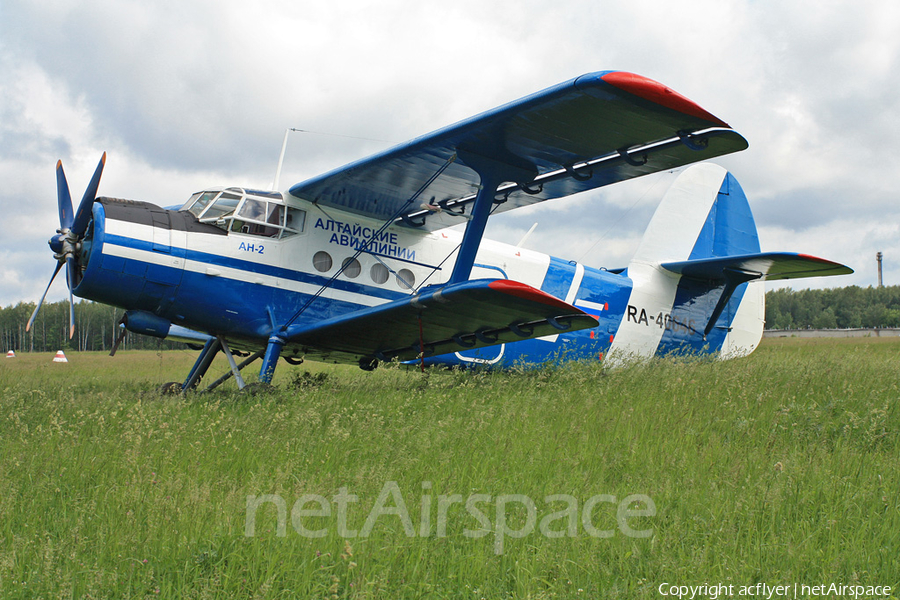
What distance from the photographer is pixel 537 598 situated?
2434mm

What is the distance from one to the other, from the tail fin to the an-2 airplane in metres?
1.10

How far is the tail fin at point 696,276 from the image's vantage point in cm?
1056

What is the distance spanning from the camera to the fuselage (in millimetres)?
6895

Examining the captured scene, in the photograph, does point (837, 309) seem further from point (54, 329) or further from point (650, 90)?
point (54, 329)

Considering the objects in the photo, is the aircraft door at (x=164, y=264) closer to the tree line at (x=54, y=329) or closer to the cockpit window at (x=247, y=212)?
the cockpit window at (x=247, y=212)

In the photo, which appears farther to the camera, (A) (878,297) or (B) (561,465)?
(A) (878,297)

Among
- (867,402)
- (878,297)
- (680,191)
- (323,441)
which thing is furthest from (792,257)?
(878,297)

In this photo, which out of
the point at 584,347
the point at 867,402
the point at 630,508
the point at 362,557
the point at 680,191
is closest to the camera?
the point at 362,557

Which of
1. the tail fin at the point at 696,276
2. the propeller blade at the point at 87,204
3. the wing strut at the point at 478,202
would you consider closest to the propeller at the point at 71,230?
the propeller blade at the point at 87,204

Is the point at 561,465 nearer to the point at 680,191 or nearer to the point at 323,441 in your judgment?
the point at 323,441

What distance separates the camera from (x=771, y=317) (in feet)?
309

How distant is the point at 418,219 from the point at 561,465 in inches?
216

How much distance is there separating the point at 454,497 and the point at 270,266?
5053mm

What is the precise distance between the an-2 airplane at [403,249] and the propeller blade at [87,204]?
0.02 metres
